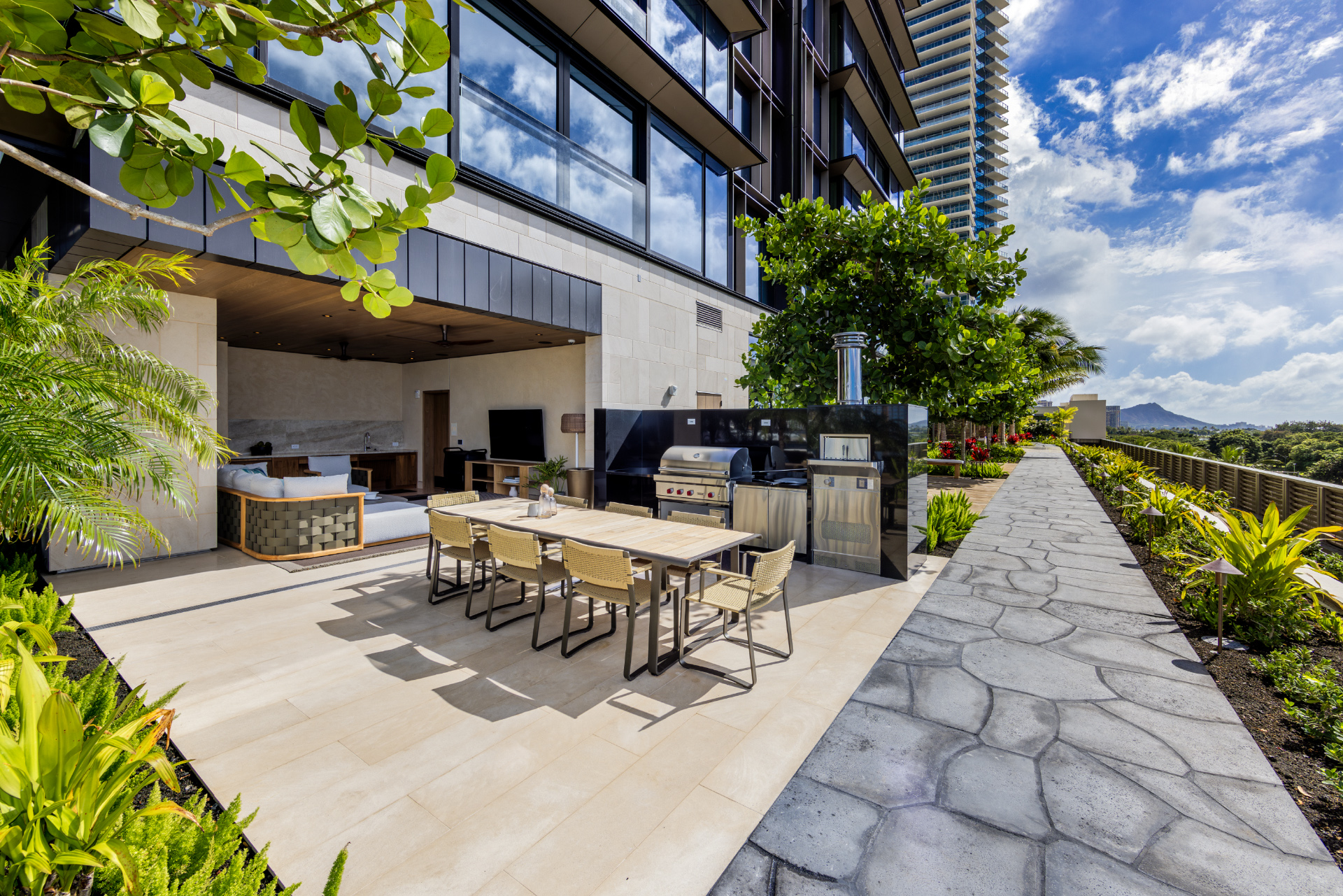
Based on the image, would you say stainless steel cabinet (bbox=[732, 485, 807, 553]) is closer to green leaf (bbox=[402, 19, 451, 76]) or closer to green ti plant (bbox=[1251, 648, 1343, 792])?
green ti plant (bbox=[1251, 648, 1343, 792])

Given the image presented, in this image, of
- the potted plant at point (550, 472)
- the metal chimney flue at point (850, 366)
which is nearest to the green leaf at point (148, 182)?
the metal chimney flue at point (850, 366)

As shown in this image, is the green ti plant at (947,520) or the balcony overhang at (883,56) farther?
the balcony overhang at (883,56)

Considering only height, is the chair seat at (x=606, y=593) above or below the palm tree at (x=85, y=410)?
below

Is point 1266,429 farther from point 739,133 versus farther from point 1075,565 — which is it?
point 739,133

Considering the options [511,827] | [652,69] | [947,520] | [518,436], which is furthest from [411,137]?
[518,436]

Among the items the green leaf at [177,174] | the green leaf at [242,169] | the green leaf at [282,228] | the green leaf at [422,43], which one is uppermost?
the green leaf at [422,43]

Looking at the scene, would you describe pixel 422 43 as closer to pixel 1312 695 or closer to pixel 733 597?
pixel 733 597

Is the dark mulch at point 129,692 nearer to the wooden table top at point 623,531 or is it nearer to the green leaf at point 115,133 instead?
the green leaf at point 115,133

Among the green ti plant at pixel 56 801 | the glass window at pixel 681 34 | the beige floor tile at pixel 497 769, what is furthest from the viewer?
the glass window at pixel 681 34

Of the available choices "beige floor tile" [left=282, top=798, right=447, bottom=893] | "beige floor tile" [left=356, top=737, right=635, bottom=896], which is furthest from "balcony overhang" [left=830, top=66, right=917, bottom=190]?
"beige floor tile" [left=282, top=798, right=447, bottom=893]

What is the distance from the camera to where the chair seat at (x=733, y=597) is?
3.40 meters

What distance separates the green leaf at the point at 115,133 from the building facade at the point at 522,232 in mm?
4380

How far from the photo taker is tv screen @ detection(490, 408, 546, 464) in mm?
10109

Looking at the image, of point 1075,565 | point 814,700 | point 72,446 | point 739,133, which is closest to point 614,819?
point 814,700
